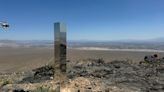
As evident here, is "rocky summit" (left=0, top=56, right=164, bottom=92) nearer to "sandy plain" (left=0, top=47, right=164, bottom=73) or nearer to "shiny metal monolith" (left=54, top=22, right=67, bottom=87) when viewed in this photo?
"shiny metal monolith" (left=54, top=22, right=67, bottom=87)

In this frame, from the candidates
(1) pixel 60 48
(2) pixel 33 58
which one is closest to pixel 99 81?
(1) pixel 60 48

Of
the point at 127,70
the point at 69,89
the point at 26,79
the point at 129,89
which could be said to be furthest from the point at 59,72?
the point at 127,70

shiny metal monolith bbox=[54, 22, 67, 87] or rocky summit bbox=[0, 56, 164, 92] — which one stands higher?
shiny metal monolith bbox=[54, 22, 67, 87]

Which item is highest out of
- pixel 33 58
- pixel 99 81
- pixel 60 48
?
pixel 60 48

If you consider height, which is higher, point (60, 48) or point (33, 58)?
point (60, 48)

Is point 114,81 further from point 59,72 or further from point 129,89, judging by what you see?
point 59,72

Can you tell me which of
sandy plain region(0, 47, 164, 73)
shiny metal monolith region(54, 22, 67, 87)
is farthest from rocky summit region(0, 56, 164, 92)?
sandy plain region(0, 47, 164, 73)

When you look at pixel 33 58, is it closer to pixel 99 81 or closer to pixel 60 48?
pixel 99 81

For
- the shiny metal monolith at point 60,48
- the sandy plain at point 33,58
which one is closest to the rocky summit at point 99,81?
the shiny metal monolith at point 60,48

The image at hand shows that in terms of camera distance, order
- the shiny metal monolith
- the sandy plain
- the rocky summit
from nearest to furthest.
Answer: the shiny metal monolith, the rocky summit, the sandy plain

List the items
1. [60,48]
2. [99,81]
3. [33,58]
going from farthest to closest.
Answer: [33,58]
[99,81]
[60,48]

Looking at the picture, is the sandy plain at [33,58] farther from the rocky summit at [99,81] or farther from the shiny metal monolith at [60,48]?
the shiny metal monolith at [60,48]

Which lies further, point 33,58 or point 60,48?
point 33,58
